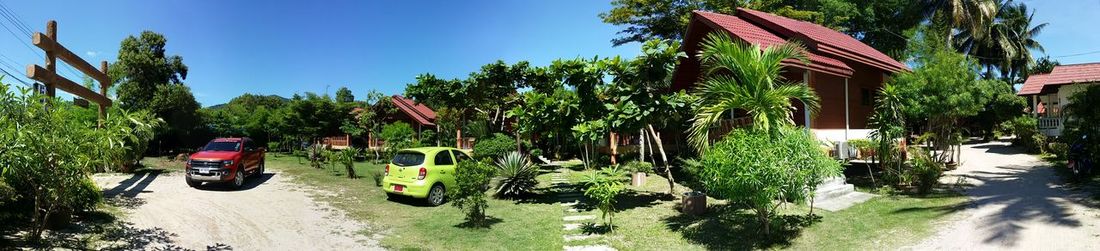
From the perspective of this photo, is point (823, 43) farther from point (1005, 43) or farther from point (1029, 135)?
point (1005, 43)

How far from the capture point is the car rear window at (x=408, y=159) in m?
11.7

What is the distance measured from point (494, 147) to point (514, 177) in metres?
7.99

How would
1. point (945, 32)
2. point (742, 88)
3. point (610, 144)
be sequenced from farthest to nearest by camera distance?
point (945, 32) → point (610, 144) → point (742, 88)

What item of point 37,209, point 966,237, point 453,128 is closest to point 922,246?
point 966,237

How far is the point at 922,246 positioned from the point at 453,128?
2356 centimetres

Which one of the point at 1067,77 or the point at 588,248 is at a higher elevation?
the point at 1067,77

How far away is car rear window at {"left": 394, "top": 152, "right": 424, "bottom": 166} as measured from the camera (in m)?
11.7

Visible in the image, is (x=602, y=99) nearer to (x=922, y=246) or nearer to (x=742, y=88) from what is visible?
(x=742, y=88)

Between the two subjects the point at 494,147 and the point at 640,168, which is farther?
the point at 494,147

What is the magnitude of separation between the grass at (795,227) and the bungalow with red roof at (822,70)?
301cm

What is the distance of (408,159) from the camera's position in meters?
11.9

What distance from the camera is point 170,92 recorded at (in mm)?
30906

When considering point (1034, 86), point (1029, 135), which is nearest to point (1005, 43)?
point (1034, 86)

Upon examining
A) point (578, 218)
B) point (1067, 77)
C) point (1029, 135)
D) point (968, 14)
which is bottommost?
point (578, 218)
